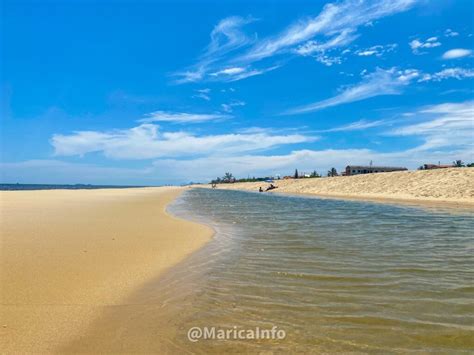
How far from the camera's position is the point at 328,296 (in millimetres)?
5094

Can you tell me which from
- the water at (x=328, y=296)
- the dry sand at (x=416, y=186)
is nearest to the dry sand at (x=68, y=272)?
the water at (x=328, y=296)

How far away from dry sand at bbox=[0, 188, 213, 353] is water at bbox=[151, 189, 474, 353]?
75 cm

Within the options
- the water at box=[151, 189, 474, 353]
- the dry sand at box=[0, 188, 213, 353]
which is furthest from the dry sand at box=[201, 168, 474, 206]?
the dry sand at box=[0, 188, 213, 353]

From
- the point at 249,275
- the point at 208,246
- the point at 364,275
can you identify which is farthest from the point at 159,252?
the point at 364,275

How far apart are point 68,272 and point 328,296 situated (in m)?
4.55

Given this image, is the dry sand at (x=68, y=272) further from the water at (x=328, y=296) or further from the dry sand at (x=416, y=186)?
the dry sand at (x=416, y=186)

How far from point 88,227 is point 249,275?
306 inches

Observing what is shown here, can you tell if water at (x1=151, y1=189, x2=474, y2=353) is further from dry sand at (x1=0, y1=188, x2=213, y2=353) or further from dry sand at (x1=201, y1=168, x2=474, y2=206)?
dry sand at (x1=201, y1=168, x2=474, y2=206)

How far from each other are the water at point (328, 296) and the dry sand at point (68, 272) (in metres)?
0.75

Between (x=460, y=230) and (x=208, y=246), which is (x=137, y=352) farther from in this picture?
(x=460, y=230)

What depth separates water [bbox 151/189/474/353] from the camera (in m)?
3.69

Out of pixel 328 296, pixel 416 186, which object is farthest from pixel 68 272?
pixel 416 186

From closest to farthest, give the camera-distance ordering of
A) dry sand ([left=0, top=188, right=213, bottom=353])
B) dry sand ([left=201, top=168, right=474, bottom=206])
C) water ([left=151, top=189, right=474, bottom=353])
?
water ([left=151, top=189, right=474, bottom=353])
dry sand ([left=0, top=188, right=213, bottom=353])
dry sand ([left=201, top=168, right=474, bottom=206])

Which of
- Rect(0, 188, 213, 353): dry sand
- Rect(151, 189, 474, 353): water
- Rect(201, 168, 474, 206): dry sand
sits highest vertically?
Rect(201, 168, 474, 206): dry sand
